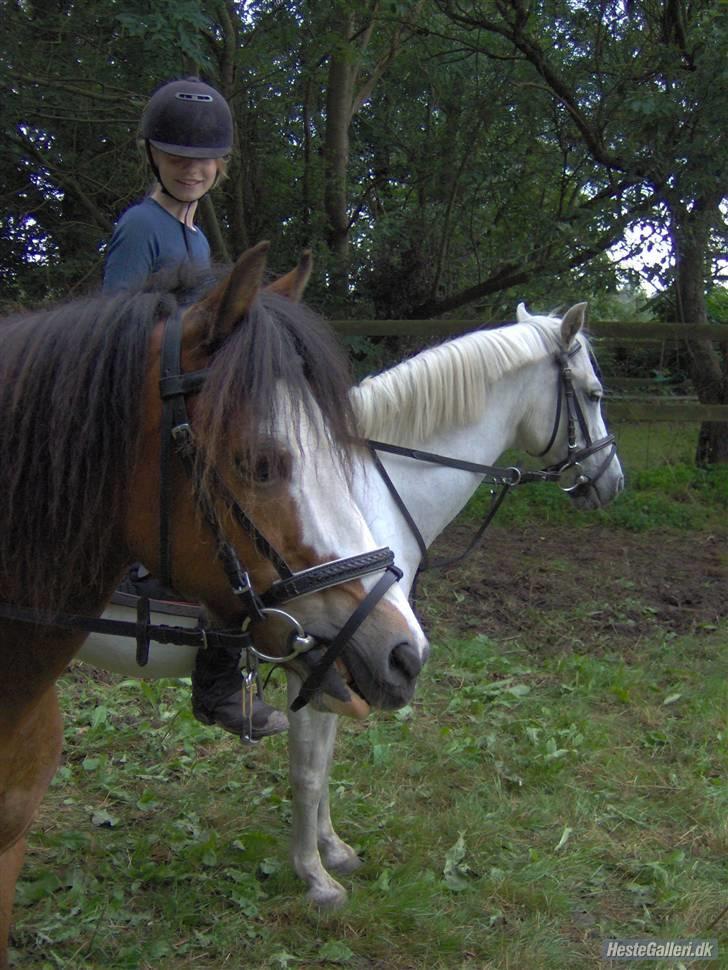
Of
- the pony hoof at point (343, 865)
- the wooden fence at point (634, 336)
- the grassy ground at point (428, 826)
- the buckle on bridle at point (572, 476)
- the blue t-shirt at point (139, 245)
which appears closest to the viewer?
the blue t-shirt at point (139, 245)

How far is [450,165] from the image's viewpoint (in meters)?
8.78

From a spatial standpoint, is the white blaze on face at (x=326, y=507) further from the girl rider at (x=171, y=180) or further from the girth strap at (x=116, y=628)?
the girl rider at (x=171, y=180)

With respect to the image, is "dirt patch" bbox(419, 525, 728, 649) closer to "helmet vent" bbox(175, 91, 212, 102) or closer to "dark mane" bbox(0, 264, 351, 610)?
"helmet vent" bbox(175, 91, 212, 102)

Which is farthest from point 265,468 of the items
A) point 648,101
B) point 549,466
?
point 648,101

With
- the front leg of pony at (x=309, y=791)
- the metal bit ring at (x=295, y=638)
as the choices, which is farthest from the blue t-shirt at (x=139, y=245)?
the front leg of pony at (x=309, y=791)

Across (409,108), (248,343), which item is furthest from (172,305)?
(409,108)

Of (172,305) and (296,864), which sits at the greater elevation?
(172,305)

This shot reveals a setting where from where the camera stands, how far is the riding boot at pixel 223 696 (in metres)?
2.87

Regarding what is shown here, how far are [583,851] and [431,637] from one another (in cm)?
206

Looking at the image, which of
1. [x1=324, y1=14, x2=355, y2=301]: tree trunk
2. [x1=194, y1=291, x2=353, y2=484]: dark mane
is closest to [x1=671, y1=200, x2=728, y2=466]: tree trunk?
[x1=324, y1=14, x2=355, y2=301]: tree trunk

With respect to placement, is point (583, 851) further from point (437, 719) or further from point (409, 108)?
point (409, 108)

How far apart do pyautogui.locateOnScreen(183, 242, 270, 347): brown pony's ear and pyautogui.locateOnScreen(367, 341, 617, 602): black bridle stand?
1623 millimetres

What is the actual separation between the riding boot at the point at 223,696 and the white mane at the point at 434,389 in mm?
1011

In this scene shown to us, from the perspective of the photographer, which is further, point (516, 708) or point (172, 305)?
point (516, 708)
